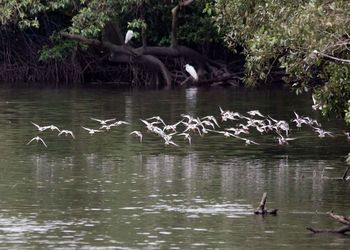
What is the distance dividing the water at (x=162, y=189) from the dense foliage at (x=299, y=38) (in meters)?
1.53

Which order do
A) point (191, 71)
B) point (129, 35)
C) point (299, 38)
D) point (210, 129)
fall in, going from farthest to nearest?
point (129, 35) < point (191, 71) < point (210, 129) < point (299, 38)

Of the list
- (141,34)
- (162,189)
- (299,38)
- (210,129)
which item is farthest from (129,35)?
(299,38)

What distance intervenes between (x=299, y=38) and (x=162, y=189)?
3.25 m

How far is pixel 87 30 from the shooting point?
135ft

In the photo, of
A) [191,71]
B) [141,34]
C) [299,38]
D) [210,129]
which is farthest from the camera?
[141,34]

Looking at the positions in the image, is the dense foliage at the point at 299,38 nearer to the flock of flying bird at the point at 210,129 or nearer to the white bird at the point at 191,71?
the flock of flying bird at the point at 210,129

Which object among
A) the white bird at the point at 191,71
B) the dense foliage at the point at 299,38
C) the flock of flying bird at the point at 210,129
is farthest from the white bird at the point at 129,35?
the dense foliage at the point at 299,38

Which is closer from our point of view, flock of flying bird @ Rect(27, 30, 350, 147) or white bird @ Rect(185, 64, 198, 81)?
flock of flying bird @ Rect(27, 30, 350, 147)

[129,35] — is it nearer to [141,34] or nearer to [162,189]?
[141,34]

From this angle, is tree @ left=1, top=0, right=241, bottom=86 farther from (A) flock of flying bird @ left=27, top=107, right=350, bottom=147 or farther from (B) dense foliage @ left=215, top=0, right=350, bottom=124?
(B) dense foliage @ left=215, top=0, right=350, bottom=124

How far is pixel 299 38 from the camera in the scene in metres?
15.6

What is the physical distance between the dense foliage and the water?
1526 millimetres

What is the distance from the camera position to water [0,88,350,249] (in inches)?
538

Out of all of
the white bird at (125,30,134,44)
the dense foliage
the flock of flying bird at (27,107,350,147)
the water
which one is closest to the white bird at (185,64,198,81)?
the white bird at (125,30,134,44)
